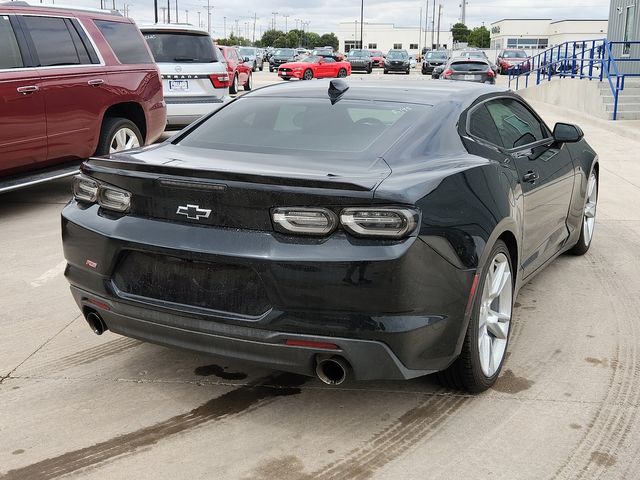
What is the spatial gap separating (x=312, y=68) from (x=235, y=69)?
16485 mm

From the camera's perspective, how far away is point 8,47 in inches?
276

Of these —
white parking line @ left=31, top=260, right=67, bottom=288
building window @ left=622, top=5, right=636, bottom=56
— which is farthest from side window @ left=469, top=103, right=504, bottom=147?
building window @ left=622, top=5, right=636, bottom=56

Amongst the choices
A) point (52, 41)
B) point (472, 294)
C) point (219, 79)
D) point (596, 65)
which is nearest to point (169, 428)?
point (472, 294)

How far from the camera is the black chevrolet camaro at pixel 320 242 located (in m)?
2.93

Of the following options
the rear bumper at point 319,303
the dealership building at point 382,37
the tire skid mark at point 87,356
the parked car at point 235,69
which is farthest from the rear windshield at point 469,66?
the dealership building at point 382,37

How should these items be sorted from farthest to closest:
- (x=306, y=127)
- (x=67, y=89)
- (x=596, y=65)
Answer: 1. (x=596, y=65)
2. (x=67, y=89)
3. (x=306, y=127)

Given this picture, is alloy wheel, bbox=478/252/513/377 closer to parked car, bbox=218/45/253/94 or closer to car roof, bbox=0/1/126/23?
car roof, bbox=0/1/126/23

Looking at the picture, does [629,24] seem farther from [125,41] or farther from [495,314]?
[495,314]

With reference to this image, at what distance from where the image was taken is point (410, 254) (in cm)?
292

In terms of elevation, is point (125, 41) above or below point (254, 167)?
above

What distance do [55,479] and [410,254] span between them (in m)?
1.63

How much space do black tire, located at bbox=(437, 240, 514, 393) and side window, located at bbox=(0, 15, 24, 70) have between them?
527 cm

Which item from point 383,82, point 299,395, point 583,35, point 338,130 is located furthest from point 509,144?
point 583,35

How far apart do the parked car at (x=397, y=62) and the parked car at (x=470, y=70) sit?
22.2 metres
